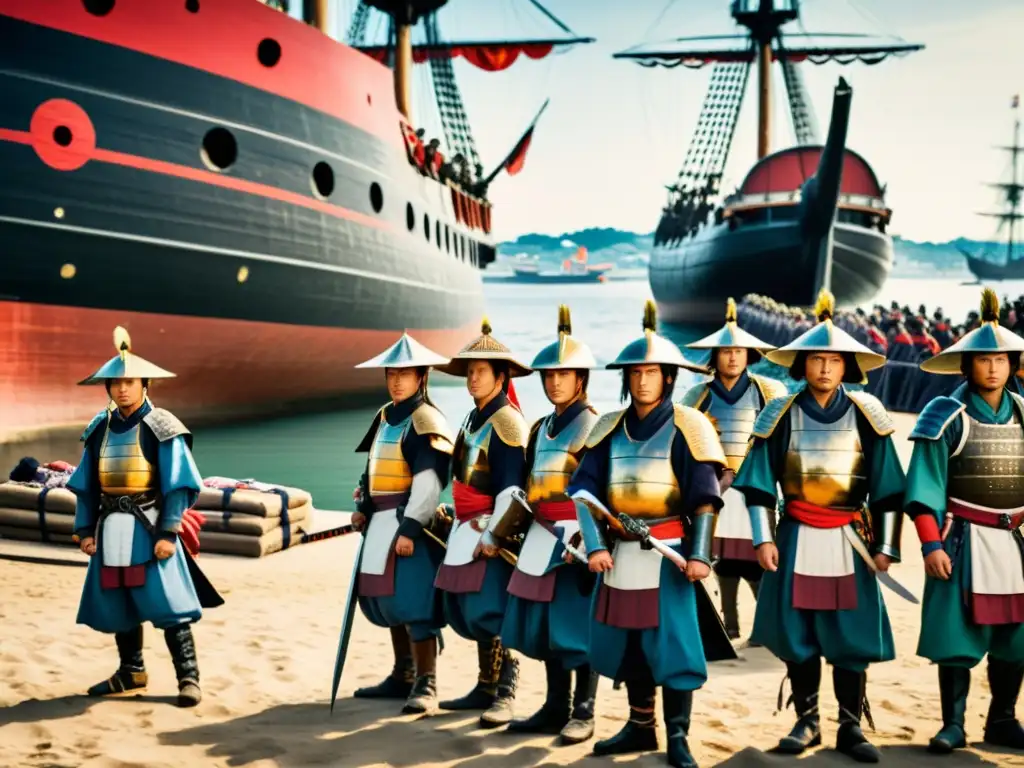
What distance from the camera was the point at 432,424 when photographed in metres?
5.09

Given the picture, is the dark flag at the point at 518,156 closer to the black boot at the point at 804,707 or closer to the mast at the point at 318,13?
the mast at the point at 318,13

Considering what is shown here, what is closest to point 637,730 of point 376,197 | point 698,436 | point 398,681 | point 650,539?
point 650,539

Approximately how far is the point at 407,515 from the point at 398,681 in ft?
2.94

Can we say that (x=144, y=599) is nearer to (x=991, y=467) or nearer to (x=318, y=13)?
(x=991, y=467)

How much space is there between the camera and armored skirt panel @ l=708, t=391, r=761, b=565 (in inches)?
240

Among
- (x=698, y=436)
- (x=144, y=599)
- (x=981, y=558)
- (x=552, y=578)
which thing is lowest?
(x=144, y=599)

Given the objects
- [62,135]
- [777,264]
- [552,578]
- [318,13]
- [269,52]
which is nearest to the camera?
[552,578]

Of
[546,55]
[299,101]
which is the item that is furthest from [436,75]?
[299,101]

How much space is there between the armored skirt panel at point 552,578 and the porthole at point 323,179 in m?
15.5

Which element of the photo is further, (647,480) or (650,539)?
(647,480)

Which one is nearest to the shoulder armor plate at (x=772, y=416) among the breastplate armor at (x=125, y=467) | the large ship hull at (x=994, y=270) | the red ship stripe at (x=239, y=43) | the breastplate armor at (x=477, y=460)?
the breastplate armor at (x=477, y=460)

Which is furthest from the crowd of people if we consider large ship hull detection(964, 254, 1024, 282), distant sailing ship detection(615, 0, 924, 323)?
large ship hull detection(964, 254, 1024, 282)

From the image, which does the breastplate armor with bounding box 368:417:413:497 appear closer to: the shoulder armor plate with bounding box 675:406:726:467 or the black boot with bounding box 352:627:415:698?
the black boot with bounding box 352:627:415:698

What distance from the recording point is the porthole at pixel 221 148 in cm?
1719
